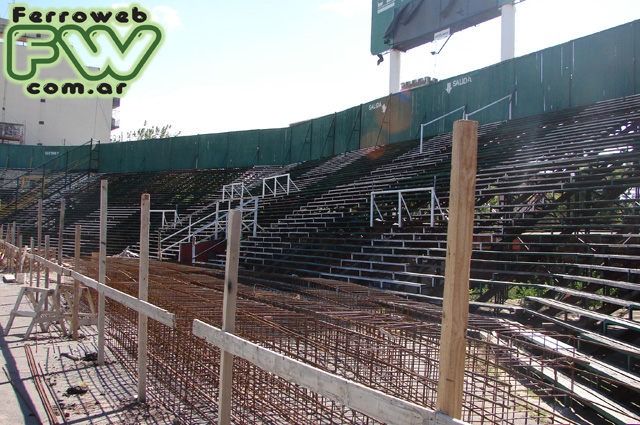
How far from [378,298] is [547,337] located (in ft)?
10.4

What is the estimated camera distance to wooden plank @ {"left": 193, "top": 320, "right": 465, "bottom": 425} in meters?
2.54

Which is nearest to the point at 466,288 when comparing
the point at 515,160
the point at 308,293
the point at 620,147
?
the point at 308,293

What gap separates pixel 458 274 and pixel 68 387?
5582 millimetres

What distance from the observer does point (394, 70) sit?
91.9 ft

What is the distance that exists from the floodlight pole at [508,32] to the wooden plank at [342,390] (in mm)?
21219

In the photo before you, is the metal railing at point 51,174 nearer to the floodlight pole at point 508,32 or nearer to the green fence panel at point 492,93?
the green fence panel at point 492,93

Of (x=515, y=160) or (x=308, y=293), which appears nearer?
(x=308, y=293)

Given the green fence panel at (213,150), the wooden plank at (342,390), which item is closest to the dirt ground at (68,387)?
the wooden plank at (342,390)

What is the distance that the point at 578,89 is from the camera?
19.2m

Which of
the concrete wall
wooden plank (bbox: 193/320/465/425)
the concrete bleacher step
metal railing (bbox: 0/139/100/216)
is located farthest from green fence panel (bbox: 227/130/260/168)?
wooden plank (bbox: 193/320/465/425)

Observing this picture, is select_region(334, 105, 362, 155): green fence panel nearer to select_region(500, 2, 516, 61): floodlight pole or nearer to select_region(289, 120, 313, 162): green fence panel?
select_region(289, 120, 313, 162): green fence panel

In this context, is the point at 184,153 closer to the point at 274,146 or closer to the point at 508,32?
the point at 274,146

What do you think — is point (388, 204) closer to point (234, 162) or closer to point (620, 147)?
point (620, 147)

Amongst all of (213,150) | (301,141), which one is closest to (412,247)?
(301,141)
